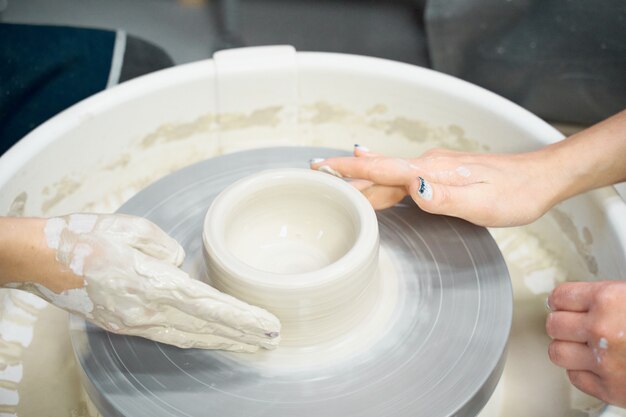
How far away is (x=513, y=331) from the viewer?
1285 millimetres

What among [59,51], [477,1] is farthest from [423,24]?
[59,51]

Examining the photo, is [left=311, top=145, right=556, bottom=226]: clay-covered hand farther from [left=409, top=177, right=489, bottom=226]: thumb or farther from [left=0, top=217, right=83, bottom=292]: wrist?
[left=0, top=217, right=83, bottom=292]: wrist

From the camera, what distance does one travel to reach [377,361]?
1016 mm

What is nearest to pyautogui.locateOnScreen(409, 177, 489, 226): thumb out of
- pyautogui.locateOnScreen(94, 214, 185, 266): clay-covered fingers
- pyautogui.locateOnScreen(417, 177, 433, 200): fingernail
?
pyautogui.locateOnScreen(417, 177, 433, 200): fingernail

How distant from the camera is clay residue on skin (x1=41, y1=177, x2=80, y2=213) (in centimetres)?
136

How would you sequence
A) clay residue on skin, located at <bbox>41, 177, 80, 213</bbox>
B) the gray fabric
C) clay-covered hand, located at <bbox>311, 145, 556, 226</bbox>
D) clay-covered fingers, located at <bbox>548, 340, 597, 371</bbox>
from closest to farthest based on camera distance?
clay-covered fingers, located at <bbox>548, 340, 597, 371</bbox>, clay-covered hand, located at <bbox>311, 145, 556, 226</bbox>, clay residue on skin, located at <bbox>41, 177, 80, 213</bbox>, the gray fabric

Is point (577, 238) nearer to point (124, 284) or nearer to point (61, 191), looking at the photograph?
point (124, 284)

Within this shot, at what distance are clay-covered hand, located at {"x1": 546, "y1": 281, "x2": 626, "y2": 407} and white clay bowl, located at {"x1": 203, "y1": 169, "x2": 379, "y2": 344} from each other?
12.0 inches

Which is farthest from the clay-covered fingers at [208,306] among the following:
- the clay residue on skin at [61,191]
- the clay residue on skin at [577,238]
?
the clay residue on skin at [577,238]

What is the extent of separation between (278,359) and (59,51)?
1369mm

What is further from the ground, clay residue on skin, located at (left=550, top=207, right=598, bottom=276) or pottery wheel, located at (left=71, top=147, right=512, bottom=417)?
pottery wheel, located at (left=71, top=147, right=512, bottom=417)

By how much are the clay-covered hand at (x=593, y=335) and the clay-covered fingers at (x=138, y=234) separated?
2.02ft

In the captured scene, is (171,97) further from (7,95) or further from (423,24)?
(423,24)

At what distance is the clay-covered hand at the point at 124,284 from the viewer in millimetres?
893
